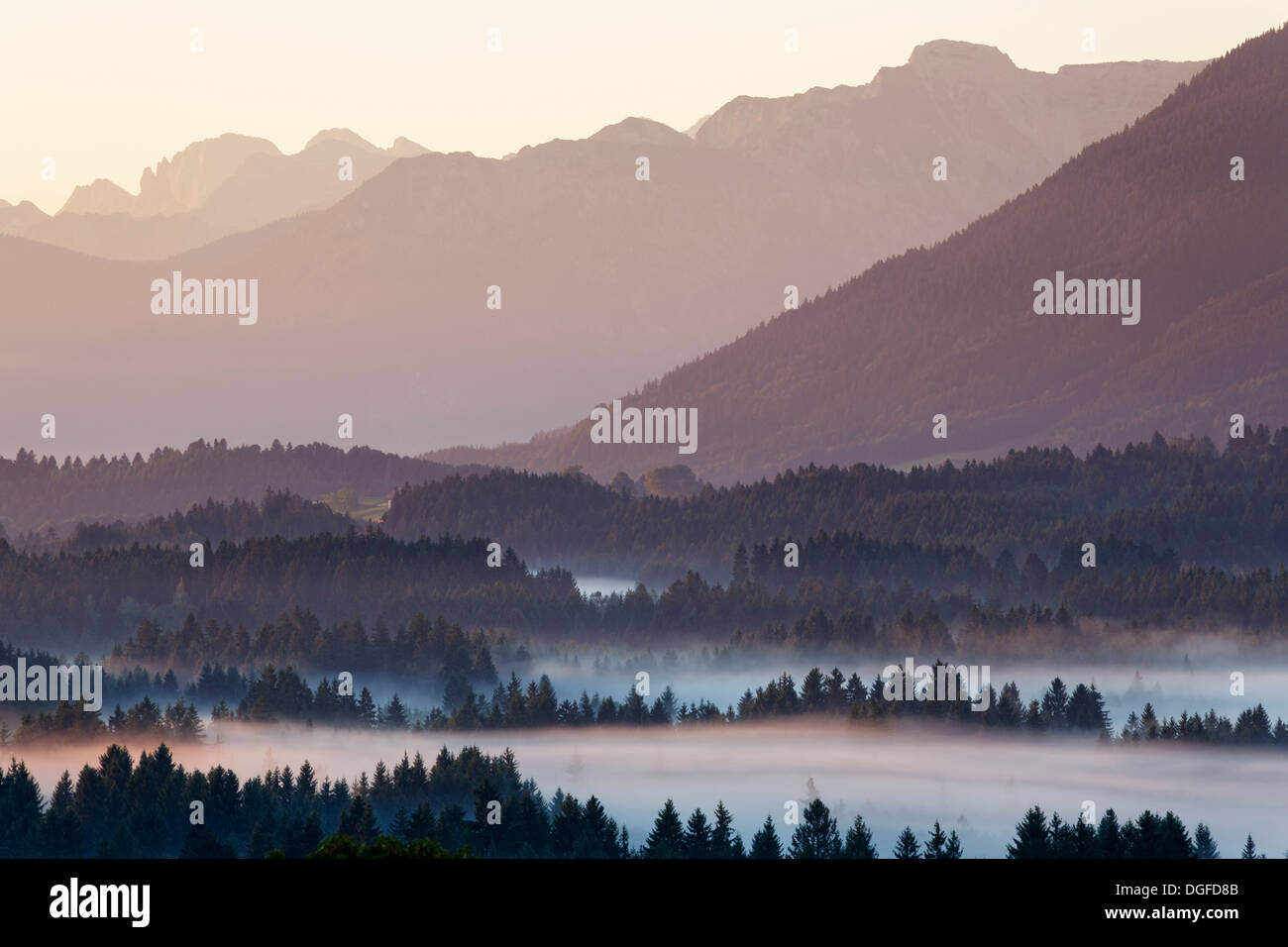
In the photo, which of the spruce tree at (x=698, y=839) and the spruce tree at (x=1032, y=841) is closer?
the spruce tree at (x=698, y=839)

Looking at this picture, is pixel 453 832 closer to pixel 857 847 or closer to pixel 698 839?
pixel 698 839

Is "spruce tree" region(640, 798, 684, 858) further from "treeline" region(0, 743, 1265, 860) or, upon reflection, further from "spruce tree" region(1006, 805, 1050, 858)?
"spruce tree" region(1006, 805, 1050, 858)

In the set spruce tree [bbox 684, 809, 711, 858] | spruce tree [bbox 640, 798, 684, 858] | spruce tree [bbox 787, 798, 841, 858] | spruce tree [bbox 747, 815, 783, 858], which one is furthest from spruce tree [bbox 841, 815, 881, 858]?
spruce tree [bbox 640, 798, 684, 858]

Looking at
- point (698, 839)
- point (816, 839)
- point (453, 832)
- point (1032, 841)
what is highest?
point (453, 832)

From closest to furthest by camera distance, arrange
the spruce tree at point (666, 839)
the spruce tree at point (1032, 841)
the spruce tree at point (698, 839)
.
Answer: the spruce tree at point (666, 839), the spruce tree at point (698, 839), the spruce tree at point (1032, 841)

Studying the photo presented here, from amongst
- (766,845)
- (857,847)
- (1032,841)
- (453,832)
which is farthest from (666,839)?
(1032,841)

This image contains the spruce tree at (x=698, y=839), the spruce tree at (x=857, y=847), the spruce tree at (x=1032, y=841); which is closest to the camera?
the spruce tree at (x=857, y=847)

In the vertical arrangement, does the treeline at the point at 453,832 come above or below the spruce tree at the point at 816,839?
above

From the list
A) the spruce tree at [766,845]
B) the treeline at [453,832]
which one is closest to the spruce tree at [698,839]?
the treeline at [453,832]

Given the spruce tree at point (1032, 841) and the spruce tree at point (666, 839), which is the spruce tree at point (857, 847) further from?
the spruce tree at point (666, 839)

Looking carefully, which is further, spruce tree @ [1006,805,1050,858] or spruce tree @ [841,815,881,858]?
spruce tree @ [1006,805,1050,858]
